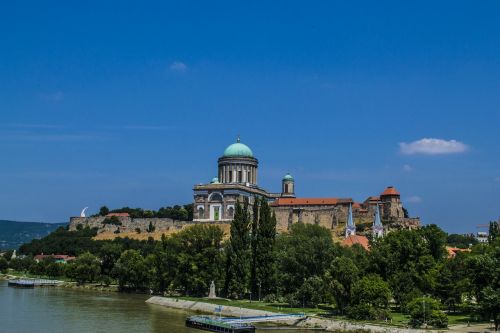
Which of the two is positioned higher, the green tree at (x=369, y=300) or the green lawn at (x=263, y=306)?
the green tree at (x=369, y=300)

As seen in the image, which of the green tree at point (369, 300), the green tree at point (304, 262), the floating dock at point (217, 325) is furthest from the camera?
the green tree at point (304, 262)

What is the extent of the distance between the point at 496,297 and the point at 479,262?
3080 mm

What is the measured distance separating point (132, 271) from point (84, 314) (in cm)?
1828

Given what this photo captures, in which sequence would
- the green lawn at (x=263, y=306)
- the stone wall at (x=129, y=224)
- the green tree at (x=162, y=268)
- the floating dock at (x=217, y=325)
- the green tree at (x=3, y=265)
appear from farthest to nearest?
the stone wall at (x=129, y=224) → the green tree at (x=3, y=265) → the green tree at (x=162, y=268) → the green lawn at (x=263, y=306) → the floating dock at (x=217, y=325)

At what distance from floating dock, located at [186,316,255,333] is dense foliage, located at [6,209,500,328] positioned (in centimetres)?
623

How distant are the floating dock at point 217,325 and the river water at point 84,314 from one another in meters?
0.62

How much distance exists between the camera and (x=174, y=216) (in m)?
126

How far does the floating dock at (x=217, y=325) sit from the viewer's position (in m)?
37.2

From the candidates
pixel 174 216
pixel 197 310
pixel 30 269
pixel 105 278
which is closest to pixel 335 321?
pixel 197 310

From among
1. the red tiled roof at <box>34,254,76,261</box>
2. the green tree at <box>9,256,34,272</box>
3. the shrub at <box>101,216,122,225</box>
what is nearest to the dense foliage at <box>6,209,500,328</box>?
the red tiled roof at <box>34,254,76,261</box>

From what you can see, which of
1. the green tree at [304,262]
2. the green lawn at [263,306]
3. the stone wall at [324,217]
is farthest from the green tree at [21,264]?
the green tree at [304,262]

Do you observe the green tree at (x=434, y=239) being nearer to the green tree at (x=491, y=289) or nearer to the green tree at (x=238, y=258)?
the green tree at (x=491, y=289)

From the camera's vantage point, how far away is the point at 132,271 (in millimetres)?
63469

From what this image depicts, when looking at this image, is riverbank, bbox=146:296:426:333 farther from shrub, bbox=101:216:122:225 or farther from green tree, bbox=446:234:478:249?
green tree, bbox=446:234:478:249
